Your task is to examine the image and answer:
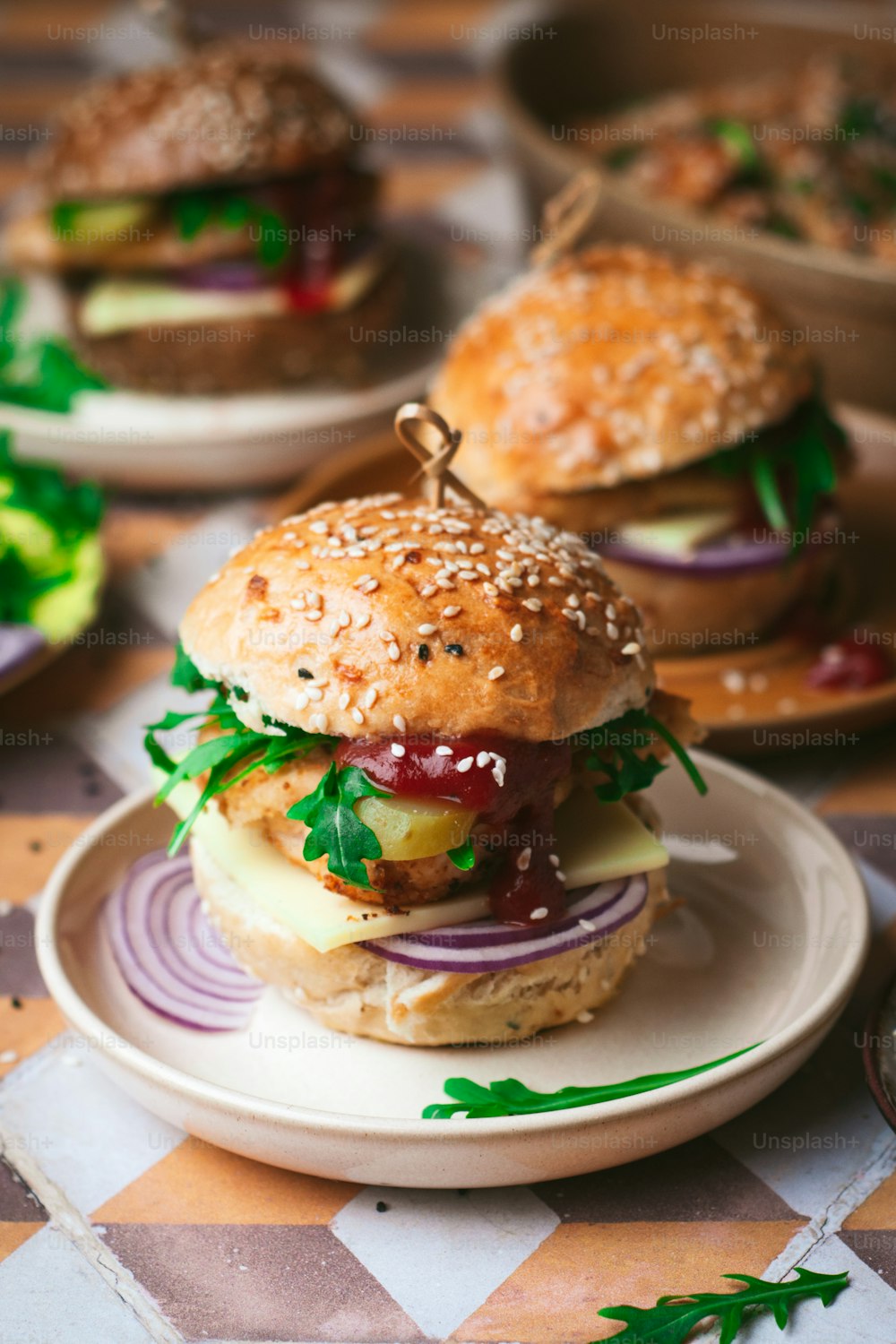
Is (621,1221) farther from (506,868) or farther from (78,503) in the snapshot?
(78,503)

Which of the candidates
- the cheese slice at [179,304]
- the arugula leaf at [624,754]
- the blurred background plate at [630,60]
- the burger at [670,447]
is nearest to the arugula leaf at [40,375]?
the cheese slice at [179,304]

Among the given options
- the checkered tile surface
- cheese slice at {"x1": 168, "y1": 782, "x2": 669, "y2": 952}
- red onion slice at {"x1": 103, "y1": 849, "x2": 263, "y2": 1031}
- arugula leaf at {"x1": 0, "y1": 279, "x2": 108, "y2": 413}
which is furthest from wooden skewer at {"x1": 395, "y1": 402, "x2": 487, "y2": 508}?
arugula leaf at {"x1": 0, "y1": 279, "x2": 108, "y2": 413}

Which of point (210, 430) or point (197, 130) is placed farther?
point (197, 130)

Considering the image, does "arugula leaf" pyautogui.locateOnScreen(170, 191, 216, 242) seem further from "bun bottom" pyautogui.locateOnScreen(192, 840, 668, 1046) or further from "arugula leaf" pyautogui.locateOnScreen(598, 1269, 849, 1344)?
"arugula leaf" pyautogui.locateOnScreen(598, 1269, 849, 1344)

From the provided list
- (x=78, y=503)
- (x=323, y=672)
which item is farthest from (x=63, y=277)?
(x=323, y=672)

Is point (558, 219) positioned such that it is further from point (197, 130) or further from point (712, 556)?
point (197, 130)

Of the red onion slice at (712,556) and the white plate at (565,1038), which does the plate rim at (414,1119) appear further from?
the red onion slice at (712,556)

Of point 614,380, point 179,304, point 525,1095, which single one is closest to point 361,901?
point 525,1095

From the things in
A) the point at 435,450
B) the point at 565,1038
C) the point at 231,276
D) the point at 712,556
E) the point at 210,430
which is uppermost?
the point at 435,450
